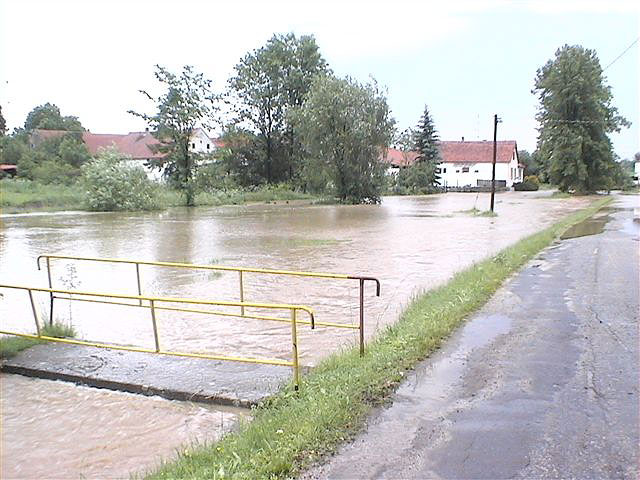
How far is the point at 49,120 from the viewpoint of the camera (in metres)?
87.4

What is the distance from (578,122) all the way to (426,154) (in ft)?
71.0

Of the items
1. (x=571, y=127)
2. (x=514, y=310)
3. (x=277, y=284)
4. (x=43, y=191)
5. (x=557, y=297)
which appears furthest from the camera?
(x=571, y=127)

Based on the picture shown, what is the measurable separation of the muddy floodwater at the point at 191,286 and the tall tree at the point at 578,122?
1230 inches

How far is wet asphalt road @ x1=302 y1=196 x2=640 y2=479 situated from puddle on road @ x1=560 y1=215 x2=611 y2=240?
1276 centimetres

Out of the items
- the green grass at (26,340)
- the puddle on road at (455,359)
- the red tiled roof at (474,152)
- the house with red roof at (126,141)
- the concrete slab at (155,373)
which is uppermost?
the house with red roof at (126,141)

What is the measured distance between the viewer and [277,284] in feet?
42.3

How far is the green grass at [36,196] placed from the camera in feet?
135

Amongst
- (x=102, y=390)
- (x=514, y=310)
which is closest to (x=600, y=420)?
(x=514, y=310)

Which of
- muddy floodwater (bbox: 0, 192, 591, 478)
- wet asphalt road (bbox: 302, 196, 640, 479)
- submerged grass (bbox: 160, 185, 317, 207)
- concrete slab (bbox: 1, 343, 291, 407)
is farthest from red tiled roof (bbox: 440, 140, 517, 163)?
concrete slab (bbox: 1, 343, 291, 407)

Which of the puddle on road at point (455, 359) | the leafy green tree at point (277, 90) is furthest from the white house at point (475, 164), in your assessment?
the puddle on road at point (455, 359)

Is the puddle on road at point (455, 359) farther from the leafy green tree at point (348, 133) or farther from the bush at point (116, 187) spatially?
the leafy green tree at point (348, 133)

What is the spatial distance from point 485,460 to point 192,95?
47.8 m

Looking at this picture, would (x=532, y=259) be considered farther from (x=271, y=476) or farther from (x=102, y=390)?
(x=271, y=476)

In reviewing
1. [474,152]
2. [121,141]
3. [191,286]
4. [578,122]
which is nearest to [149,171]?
[191,286]
